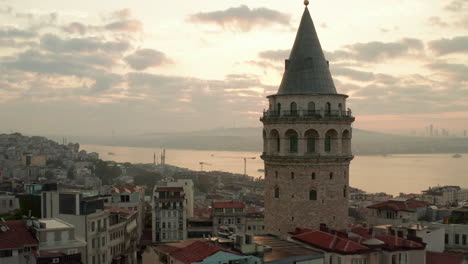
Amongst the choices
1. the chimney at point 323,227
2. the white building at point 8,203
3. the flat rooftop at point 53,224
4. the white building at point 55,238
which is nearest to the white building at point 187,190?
the white building at point 8,203

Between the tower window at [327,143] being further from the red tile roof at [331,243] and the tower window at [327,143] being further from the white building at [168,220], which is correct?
the white building at [168,220]

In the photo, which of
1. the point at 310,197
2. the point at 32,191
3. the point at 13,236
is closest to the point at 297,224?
the point at 310,197

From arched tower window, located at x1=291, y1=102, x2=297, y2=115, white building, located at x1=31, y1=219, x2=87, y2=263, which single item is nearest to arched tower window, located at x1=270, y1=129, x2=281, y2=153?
arched tower window, located at x1=291, y1=102, x2=297, y2=115

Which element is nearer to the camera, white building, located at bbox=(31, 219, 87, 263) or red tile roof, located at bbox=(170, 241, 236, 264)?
red tile roof, located at bbox=(170, 241, 236, 264)

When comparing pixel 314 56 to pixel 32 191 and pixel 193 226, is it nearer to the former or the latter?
pixel 193 226

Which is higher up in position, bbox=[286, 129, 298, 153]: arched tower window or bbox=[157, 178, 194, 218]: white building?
bbox=[286, 129, 298, 153]: arched tower window

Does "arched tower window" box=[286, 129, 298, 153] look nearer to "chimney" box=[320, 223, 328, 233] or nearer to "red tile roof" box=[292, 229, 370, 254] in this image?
"chimney" box=[320, 223, 328, 233]
